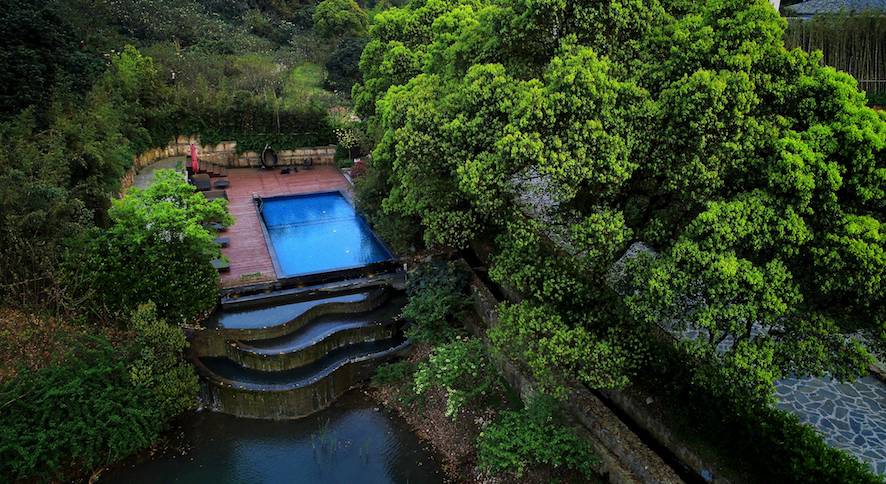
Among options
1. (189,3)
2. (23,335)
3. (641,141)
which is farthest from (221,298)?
(189,3)

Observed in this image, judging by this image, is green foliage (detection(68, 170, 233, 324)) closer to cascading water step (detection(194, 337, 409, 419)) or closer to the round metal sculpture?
cascading water step (detection(194, 337, 409, 419))

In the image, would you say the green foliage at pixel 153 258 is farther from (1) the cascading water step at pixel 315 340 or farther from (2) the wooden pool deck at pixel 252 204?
(2) the wooden pool deck at pixel 252 204

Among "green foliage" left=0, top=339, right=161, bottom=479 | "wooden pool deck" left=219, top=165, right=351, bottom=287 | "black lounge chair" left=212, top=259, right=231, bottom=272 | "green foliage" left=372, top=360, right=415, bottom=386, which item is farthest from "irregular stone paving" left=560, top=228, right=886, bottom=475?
"black lounge chair" left=212, top=259, right=231, bottom=272

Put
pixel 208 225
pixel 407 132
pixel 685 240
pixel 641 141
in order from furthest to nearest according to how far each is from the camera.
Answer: pixel 208 225, pixel 407 132, pixel 641 141, pixel 685 240

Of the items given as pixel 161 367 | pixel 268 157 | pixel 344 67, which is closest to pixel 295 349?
pixel 161 367

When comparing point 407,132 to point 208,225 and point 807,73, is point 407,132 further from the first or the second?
point 208,225

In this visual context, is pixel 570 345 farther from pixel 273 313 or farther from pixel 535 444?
pixel 273 313

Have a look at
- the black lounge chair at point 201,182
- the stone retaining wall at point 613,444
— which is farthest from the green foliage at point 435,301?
the black lounge chair at point 201,182
